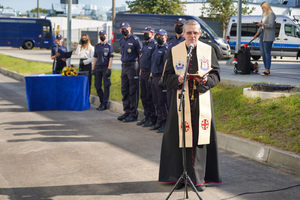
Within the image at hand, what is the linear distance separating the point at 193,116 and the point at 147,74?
4.70m

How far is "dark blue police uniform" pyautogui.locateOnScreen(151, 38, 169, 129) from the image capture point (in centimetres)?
959

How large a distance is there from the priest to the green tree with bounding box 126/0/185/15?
34.3 m

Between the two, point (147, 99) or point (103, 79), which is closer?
point (147, 99)

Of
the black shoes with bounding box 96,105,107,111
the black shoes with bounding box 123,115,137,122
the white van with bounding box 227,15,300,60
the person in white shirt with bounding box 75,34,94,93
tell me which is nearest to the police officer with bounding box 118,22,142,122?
the black shoes with bounding box 123,115,137,122

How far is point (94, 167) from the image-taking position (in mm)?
6863

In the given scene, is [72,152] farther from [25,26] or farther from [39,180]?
[25,26]

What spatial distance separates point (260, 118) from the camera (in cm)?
878

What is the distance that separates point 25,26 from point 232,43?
1191 inches

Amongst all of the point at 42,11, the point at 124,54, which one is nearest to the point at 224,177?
the point at 124,54

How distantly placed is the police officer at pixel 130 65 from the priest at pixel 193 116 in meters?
5.22

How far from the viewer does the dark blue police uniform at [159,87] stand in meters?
9.59

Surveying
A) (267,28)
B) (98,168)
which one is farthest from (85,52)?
(98,168)

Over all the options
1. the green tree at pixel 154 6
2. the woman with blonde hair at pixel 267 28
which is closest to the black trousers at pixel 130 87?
the woman with blonde hair at pixel 267 28

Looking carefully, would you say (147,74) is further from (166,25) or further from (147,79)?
(166,25)
